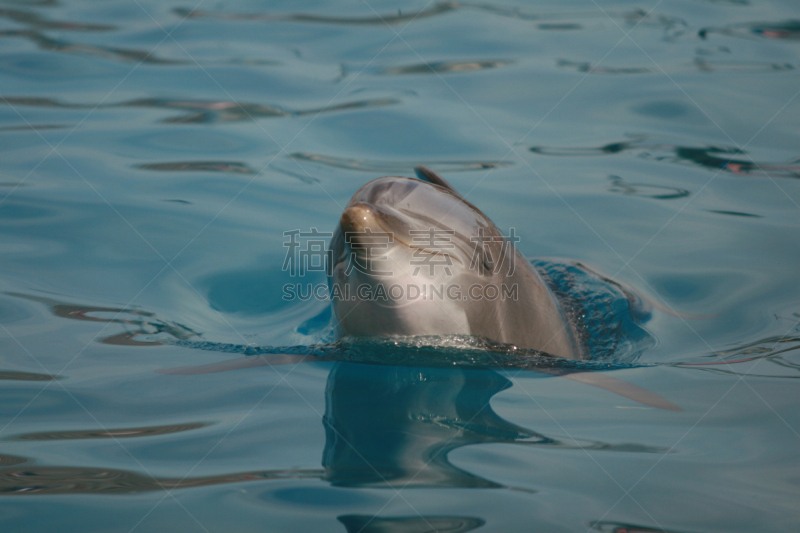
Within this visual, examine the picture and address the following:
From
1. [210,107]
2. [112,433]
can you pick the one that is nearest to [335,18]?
[210,107]

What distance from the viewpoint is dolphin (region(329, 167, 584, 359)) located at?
3.67 metres

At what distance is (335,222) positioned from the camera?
7.80 m

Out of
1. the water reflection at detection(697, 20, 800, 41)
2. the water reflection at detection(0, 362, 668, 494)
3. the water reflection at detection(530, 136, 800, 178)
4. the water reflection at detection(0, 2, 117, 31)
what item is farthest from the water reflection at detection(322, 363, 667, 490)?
the water reflection at detection(0, 2, 117, 31)

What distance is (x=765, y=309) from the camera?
5.81m

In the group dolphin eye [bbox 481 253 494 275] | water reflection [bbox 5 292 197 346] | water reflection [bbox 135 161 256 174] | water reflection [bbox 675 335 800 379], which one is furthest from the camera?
water reflection [bbox 135 161 256 174]

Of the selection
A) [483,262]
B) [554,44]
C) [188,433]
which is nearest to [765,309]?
[483,262]

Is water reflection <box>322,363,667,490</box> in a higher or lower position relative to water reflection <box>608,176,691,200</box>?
lower

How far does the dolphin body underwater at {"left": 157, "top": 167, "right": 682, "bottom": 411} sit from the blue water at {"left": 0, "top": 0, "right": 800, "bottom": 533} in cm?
12

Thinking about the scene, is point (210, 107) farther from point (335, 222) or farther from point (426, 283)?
point (426, 283)

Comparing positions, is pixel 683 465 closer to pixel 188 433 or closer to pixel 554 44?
pixel 188 433

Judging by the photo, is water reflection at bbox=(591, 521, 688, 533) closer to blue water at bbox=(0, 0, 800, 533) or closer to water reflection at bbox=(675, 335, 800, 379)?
blue water at bbox=(0, 0, 800, 533)

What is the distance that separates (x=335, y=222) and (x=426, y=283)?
4.01 m

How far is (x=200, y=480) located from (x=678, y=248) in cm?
539

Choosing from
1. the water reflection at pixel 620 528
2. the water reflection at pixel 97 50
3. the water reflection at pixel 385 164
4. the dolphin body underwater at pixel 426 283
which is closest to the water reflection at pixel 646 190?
the water reflection at pixel 385 164
